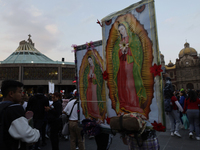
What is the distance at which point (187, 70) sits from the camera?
63.9m

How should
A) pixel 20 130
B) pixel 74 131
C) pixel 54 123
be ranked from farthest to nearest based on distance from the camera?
pixel 54 123 < pixel 74 131 < pixel 20 130

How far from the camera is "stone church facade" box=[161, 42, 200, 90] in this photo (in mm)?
61688

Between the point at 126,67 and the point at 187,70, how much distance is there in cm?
7035

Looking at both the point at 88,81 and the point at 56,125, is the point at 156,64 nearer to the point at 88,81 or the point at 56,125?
the point at 88,81

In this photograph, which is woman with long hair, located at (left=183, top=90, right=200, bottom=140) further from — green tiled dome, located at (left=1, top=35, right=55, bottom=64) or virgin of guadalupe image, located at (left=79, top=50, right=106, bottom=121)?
green tiled dome, located at (left=1, top=35, right=55, bottom=64)

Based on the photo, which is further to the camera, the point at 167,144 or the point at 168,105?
the point at 168,105

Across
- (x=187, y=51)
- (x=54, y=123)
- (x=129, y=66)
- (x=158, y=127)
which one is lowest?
(x=54, y=123)

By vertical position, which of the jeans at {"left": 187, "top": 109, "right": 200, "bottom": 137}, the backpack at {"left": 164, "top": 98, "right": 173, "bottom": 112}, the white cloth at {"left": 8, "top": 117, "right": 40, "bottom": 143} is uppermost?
the white cloth at {"left": 8, "top": 117, "right": 40, "bottom": 143}

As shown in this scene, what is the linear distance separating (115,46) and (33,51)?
5576 centimetres

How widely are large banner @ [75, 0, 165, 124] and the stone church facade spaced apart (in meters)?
65.3


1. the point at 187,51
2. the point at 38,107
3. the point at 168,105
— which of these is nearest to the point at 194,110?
the point at 168,105

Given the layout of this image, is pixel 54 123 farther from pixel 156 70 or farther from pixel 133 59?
pixel 156 70

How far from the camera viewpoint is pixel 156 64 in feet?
7.82

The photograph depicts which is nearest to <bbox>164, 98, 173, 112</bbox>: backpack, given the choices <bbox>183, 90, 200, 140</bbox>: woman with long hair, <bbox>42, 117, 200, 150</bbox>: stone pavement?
<bbox>183, 90, 200, 140</bbox>: woman with long hair
